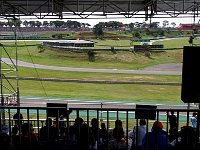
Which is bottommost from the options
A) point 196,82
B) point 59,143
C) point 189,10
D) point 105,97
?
point 105,97

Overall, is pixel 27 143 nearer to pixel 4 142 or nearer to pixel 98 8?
pixel 4 142

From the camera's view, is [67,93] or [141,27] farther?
[141,27]

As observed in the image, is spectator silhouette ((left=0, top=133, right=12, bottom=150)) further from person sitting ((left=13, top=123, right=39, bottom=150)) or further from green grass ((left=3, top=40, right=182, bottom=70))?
green grass ((left=3, top=40, right=182, bottom=70))

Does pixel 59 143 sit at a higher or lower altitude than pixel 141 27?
lower

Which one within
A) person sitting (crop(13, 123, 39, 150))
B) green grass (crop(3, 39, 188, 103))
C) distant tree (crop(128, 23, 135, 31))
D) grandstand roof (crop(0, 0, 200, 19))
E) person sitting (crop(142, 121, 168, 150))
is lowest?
green grass (crop(3, 39, 188, 103))

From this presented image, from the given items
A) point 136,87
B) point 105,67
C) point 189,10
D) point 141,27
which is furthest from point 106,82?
point 141,27

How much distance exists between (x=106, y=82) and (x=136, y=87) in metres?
3.49

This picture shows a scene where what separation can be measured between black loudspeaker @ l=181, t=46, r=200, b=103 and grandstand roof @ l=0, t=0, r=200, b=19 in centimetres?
1003

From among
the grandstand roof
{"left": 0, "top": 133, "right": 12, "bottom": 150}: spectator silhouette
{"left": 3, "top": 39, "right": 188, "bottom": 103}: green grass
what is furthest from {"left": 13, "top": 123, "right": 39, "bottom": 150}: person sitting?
{"left": 3, "top": 39, "right": 188, "bottom": 103}: green grass

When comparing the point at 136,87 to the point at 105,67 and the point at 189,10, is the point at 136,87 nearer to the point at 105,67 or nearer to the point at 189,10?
the point at 105,67

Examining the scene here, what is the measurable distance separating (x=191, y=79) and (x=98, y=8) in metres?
11.4

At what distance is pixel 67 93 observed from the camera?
27672 millimetres

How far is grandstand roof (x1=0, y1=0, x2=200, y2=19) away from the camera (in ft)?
45.5

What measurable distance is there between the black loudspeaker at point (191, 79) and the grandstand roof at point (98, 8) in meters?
10.0
